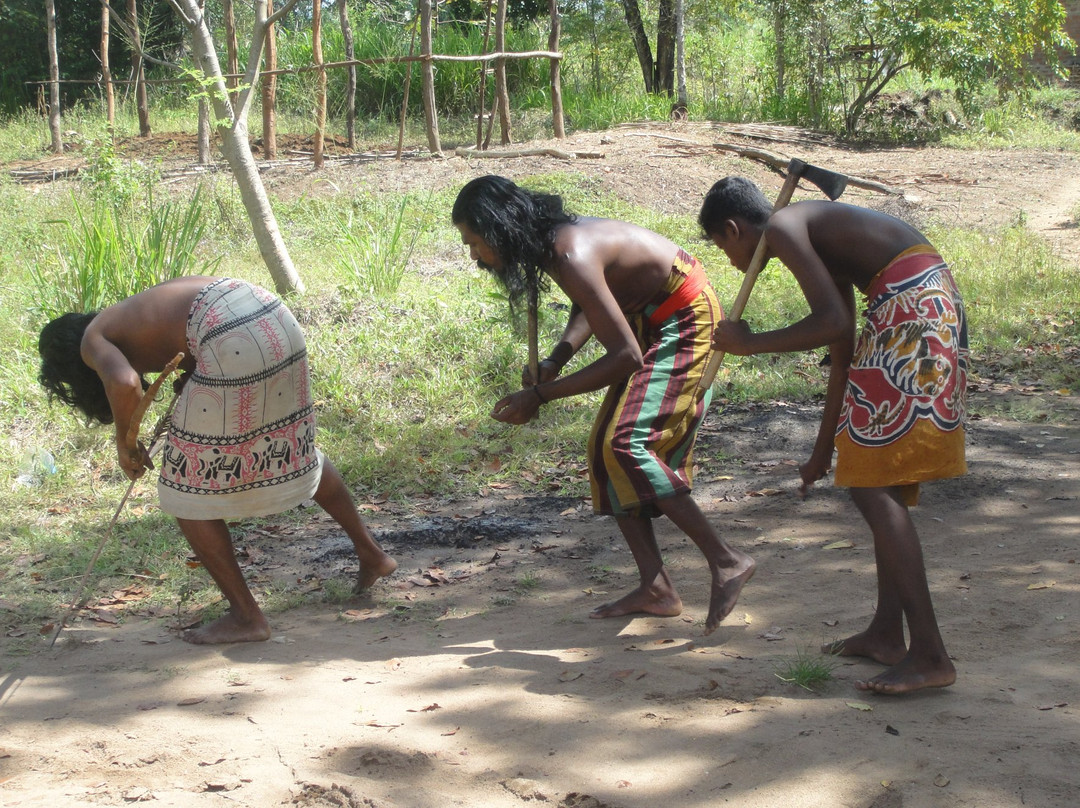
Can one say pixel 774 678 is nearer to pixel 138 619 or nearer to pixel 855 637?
pixel 855 637

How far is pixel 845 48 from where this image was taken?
14148 millimetres

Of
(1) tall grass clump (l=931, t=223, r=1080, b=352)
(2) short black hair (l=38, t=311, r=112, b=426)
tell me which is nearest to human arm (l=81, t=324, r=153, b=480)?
(2) short black hair (l=38, t=311, r=112, b=426)

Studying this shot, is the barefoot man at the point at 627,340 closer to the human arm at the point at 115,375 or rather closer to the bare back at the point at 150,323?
the bare back at the point at 150,323

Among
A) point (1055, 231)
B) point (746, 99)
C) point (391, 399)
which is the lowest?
point (391, 399)

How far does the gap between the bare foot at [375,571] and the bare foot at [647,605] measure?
867mm

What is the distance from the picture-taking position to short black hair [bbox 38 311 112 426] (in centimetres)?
344

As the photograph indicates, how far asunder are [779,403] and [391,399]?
2331mm

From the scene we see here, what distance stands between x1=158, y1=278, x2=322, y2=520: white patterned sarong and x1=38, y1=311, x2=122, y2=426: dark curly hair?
1.17 feet

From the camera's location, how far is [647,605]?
11.9 ft

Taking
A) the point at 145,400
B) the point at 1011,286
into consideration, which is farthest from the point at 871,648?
the point at 1011,286

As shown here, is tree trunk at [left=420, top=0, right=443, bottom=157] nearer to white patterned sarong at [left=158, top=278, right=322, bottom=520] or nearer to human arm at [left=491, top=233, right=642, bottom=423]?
white patterned sarong at [left=158, top=278, right=322, bottom=520]

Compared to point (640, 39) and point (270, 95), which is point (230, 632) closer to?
point (270, 95)

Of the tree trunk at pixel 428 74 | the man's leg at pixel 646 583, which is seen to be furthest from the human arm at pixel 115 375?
the tree trunk at pixel 428 74

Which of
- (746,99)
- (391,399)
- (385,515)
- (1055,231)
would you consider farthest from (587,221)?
(746,99)
